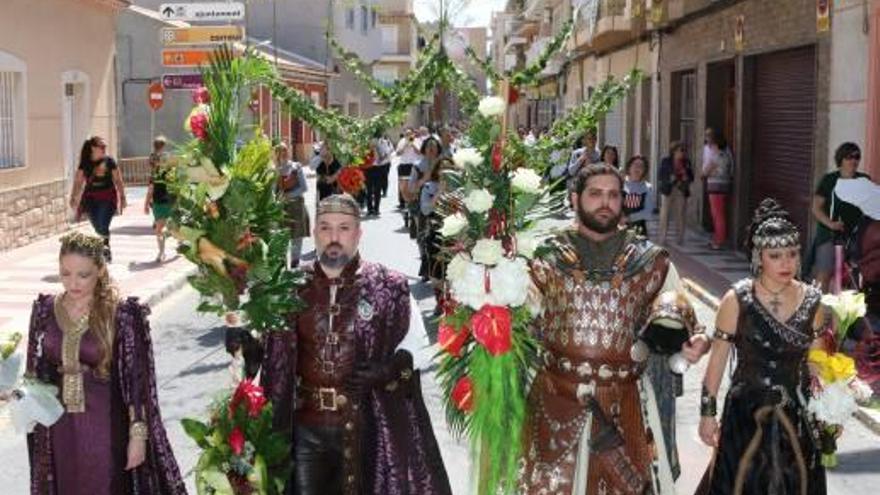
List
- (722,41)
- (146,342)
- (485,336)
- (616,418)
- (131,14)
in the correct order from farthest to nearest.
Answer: (131,14) < (722,41) < (146,342) < (616,418) < (485,336)

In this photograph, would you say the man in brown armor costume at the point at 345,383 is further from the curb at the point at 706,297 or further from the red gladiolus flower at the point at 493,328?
the curb at the point at 706,297

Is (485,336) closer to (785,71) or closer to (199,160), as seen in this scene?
(199,160)

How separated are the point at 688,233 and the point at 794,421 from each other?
15.5 m

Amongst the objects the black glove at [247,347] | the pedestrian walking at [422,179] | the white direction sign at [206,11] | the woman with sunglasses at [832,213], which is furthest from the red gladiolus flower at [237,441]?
the white direction sign at [206,11]

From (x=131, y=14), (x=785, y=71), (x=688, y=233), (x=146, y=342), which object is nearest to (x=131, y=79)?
(x=131, y=14)

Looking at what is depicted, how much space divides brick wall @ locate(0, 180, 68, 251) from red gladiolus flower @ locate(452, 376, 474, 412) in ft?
45.0

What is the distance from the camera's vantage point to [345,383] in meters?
4.76

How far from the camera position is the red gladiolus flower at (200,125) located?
4867mm

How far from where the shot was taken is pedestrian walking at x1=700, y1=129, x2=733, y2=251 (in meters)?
17.9

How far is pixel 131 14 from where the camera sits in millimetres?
34594

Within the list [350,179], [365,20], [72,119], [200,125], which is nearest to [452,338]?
[200,125]

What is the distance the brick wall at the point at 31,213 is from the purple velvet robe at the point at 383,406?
527 inches

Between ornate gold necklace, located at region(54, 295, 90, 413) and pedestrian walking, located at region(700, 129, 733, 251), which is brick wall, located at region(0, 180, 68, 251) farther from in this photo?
ornate gold necklace, located at region(54, 295, 90, 413)

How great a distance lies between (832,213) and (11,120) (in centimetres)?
1206
